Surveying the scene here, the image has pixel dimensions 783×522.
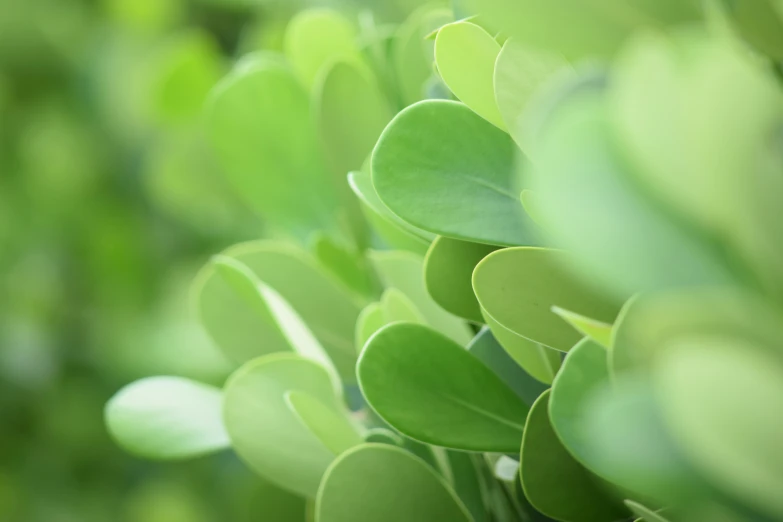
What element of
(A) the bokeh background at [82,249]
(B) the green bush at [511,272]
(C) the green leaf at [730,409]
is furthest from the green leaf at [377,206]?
(A) the bokeh background at [82,249]

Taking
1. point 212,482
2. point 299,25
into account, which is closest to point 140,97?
point 212,482

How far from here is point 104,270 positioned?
Result: 3.37 ft

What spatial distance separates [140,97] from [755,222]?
0.98 m

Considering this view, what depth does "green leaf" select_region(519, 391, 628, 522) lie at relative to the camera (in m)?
0.21

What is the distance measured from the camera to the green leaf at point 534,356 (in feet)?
0.73

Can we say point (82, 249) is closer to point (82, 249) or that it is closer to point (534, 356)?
point (82, 249)

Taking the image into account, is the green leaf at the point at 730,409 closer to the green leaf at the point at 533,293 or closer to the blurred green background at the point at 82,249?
the green leaf at the point at 533,293

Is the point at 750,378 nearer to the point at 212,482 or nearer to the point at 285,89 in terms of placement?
the point at 285,89

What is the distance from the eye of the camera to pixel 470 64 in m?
0.20

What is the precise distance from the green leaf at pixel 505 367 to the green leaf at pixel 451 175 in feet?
0.19

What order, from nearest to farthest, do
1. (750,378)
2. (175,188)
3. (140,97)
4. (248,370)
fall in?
1. (750,378)
2. (248,370)
3. (175,188)
4. (140,97)

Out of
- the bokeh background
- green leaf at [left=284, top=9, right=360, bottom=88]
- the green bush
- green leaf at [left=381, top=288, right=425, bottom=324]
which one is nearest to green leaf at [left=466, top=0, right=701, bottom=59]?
the green bush

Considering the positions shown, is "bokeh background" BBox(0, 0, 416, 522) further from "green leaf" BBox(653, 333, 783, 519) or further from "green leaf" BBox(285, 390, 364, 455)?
"green leaf" BBox(653, 333, 783, 519)

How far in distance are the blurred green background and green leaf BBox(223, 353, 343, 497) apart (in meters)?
0.76
